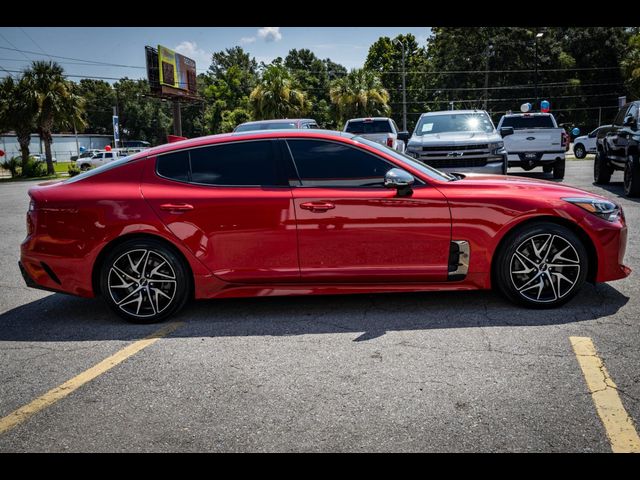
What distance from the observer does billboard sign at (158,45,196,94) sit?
166ft

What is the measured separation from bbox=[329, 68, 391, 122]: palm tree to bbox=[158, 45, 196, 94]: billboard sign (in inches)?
576

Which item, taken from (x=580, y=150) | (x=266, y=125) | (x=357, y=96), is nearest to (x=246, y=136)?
(x=266, y=125)

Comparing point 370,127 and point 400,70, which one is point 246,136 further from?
point 400,70

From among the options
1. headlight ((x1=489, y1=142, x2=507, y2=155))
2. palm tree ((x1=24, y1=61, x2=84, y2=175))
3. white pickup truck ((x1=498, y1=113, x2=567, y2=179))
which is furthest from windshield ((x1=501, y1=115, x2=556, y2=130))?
palm tree ((x1=24, y1=61, x2=84, y2=175))

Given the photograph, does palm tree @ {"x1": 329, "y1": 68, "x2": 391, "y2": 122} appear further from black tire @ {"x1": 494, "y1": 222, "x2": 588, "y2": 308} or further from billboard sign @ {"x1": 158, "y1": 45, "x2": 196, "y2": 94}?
black tire @ {"x1": 494, "y1": 222, "x2": 588, "y2": 308}

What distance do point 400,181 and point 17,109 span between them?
3842 cm

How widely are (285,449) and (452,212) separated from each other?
2.58 meters

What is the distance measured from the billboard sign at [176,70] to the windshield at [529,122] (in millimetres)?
39161

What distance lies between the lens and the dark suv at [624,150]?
11.4 m

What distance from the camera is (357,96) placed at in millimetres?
49312
